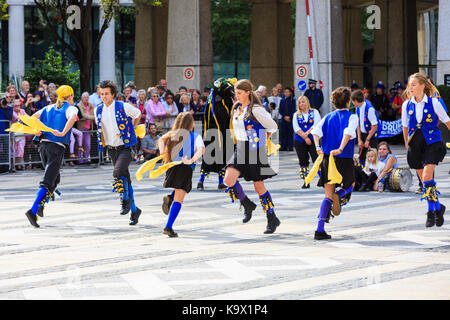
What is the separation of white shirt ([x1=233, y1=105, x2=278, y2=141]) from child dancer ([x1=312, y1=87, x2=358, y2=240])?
650 mm

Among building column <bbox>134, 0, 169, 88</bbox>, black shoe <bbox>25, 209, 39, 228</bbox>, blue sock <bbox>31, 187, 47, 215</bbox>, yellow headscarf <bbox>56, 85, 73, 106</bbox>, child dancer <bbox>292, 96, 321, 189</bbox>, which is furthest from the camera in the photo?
building column <bbox>134, 0, 169, 88</bbox>

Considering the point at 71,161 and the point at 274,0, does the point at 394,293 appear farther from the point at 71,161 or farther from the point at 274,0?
the point at 274,0

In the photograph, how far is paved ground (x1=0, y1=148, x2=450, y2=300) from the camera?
337 inches

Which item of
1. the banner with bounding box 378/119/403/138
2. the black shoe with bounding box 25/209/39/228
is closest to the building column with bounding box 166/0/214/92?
the banner with bounding box 378/119/403/138

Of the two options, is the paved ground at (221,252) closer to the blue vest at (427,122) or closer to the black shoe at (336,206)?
the black shoe at (336,206)

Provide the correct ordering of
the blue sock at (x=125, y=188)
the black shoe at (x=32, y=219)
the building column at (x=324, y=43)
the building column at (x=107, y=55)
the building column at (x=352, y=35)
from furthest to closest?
the building column at (x=107, y=55) → the building column at (x=352, y=35) → the building column at (x=324, y=43) → the blue sock at (x=125, y=188) → the black shoe at (x=32, y=219)

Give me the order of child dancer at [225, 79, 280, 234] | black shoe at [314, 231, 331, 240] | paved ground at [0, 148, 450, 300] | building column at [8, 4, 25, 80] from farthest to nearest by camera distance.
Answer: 1. building column at [8, 4, 25, 80]
2. child dancer at [225, 79, 280, 234]
3. black shoe at [314, 231, 331, 240]
4. paved ground at [0, 148, 450, 300]

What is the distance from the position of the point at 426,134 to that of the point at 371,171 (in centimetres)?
497

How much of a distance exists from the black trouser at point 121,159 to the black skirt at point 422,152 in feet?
12.0

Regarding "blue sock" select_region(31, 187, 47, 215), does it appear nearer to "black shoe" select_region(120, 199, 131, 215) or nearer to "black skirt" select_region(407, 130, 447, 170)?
"black shoe" select_region(120, 199, 131, 215)

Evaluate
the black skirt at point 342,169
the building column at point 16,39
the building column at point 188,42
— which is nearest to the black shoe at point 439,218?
Result: the black skirt at point 342,169

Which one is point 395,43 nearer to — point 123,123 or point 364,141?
point 364,141

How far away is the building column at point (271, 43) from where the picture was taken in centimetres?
4297
